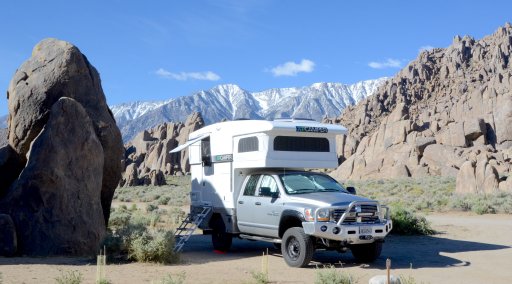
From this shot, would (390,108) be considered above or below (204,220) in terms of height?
above

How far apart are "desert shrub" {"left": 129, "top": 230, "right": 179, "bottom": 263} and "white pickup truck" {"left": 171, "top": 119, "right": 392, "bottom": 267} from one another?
2.20 metres

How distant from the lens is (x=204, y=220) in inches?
610

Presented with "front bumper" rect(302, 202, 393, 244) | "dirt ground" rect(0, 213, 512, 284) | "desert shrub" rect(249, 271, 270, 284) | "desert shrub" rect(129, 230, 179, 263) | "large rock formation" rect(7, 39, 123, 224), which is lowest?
"dirt ground" rect(0, 213, 512, 284)

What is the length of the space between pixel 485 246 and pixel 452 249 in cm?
138

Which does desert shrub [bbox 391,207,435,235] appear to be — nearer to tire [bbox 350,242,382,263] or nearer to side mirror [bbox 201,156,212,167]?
tire [bbox 350,242,382,263]

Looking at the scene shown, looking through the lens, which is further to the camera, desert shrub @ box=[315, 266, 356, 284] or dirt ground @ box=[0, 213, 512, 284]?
dirt ground @ box=[0, 213, 512, 284]

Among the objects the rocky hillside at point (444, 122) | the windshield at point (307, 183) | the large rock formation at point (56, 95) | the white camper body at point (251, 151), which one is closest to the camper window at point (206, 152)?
the white camper body at point (251, 151)

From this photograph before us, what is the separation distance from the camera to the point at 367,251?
42.8 ft

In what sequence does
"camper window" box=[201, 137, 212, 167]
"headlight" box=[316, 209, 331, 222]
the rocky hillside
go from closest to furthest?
"headlight" box=[316, 209, 331, 222] → "camper window" box=[201, 137, 212, 167] → the rocky hillside

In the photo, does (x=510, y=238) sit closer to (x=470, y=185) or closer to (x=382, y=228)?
(x=382, y=228)

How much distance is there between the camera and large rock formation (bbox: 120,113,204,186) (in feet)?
306

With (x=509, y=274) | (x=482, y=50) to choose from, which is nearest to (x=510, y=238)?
(x=509, y=274)

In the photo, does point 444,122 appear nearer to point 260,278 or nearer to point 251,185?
point 251,185

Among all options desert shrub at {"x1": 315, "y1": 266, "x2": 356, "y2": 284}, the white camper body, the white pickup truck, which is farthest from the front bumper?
the white camper body
